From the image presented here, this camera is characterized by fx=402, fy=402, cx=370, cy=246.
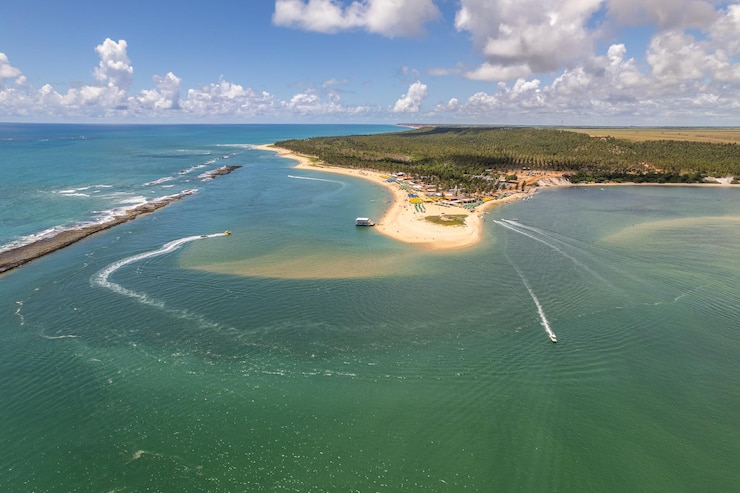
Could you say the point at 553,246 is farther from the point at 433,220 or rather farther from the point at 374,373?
the point at 374,373

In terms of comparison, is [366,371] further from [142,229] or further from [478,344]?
[142,229]

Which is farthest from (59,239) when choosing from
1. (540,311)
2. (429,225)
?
(540,311)

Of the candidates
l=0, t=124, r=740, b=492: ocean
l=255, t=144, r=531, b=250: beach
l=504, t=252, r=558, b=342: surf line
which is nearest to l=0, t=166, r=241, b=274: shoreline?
l=0, t=124, r=740, b=492: ocean

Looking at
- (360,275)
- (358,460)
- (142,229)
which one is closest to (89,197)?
(142,229)

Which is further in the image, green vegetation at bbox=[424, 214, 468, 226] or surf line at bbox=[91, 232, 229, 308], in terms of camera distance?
green vegetation at bbox=[424, 214, 468, 226]

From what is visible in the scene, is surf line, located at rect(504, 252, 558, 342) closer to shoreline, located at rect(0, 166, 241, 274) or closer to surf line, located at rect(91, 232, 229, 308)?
surf line, located at rect(91, 232, 229, 308)

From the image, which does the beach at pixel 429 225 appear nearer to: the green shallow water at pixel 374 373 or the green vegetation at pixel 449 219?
the green vegetation at pixel 449 219
